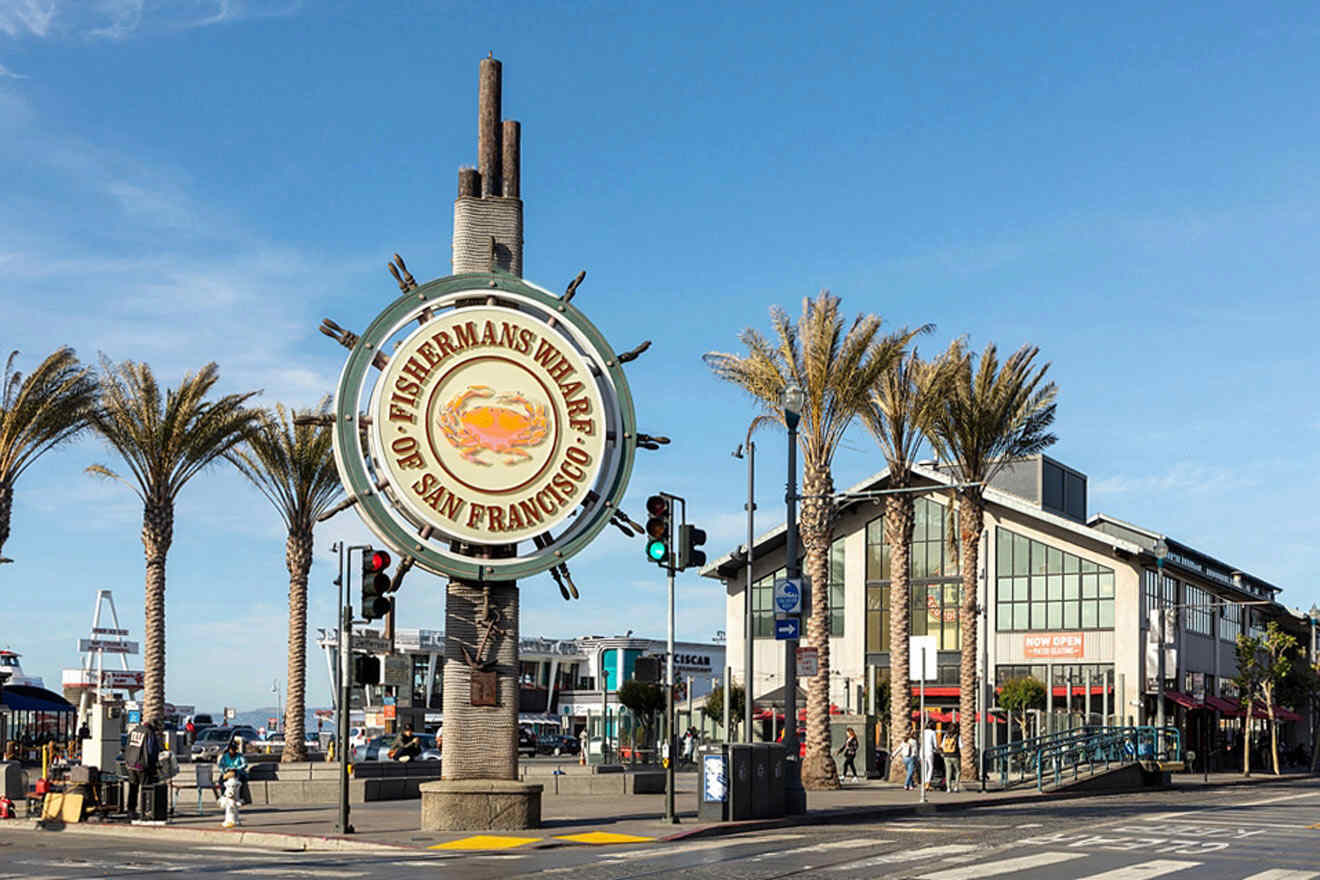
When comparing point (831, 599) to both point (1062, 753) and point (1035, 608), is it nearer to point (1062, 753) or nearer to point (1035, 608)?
point (1035, 608)

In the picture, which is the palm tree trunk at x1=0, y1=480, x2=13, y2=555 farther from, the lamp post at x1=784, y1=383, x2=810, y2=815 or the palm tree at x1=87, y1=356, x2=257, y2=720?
the lamp post at x1=784, y1=383, x2=810, y2=815

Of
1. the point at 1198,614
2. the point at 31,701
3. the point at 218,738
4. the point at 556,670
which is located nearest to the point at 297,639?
→ the point at 31,701

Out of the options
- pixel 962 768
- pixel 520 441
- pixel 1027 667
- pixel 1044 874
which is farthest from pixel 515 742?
pixel 1027 667

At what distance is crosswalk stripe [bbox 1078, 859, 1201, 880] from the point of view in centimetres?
1746

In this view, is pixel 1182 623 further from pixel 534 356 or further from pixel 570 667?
pixel 570 667

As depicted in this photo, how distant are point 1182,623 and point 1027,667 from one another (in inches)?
327

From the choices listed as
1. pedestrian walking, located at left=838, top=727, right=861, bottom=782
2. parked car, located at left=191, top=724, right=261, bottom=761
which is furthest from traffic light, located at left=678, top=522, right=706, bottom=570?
parked car, located at left=191, top=724, right=261, bottom=761

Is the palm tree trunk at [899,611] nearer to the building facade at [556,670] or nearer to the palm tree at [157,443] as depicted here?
the palm tree at [157,443]

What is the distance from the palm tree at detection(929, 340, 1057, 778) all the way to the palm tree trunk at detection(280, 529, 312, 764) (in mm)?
20955

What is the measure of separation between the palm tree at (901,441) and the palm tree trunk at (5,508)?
23.2 m

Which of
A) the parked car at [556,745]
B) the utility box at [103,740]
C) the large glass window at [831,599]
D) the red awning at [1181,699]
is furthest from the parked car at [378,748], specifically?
the red awning at [1181,699]

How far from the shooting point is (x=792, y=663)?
94.0 feet

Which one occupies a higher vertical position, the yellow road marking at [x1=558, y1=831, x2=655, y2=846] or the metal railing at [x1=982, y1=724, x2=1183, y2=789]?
the yellow road marking at [x1=558, y1=831, x2=655, y2=846]

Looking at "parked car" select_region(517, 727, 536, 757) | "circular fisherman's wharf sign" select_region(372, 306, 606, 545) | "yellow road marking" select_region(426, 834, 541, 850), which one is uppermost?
"circular fisherman's wharf sign" select_region(372, 306, 606, 545)
